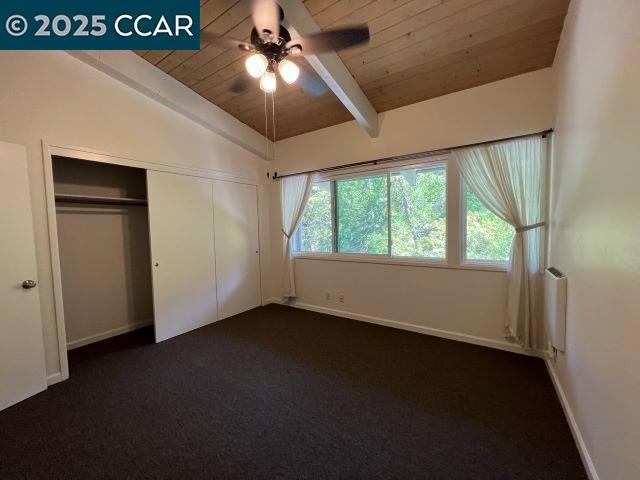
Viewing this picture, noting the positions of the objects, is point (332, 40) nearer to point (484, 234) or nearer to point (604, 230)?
point (604, 230)

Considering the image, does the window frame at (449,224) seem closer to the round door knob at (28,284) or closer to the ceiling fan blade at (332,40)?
the ceiling fan blade at (332,40)

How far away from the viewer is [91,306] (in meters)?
3.11

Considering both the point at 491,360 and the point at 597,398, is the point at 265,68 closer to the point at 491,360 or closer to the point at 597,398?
the point at 597,398

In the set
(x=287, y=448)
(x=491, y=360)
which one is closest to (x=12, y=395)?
(x=287, y=448)

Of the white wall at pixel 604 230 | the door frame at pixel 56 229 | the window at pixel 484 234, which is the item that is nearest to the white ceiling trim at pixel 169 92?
the door frame at pixel 56 229

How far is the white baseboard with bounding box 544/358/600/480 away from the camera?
4.46 ft

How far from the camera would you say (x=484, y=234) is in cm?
283

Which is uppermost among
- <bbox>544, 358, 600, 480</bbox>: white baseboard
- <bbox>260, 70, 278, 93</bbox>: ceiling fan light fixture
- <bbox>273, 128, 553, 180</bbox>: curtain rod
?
<bbox>260, 70, 278, 93</bbox>: ceiling fan light fixture

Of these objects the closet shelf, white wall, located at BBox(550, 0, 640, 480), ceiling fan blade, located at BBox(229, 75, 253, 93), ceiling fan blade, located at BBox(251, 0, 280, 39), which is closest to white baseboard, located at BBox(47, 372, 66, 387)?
the closet shelf

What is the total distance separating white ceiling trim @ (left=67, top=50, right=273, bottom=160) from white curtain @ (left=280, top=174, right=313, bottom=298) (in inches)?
27.9

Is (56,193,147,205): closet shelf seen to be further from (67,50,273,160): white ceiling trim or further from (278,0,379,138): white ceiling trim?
(278,0,379,138): white ceiling trim

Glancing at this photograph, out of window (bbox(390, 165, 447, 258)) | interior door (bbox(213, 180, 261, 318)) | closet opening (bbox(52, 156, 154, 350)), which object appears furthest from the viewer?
Answer: interior door (bbox(213, 180, 261, 318))

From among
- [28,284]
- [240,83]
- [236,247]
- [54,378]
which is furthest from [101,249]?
[240,83]

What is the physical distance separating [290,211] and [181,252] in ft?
5.23
